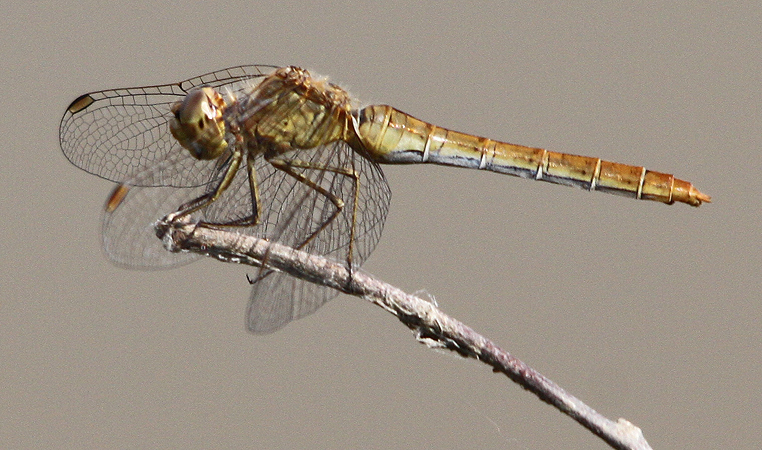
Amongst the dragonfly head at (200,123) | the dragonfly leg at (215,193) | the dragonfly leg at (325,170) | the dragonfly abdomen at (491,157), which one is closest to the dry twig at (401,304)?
the dragonfly leg at (215,193)

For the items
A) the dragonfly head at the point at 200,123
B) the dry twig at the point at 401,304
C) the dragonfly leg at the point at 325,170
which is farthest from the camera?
the dragonfly leg at the point at 325,170

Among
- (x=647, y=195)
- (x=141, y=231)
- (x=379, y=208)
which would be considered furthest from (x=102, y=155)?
(x=647, y=195)

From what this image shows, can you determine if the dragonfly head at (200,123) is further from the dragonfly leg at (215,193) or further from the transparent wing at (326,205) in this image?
the transparent wing at (326,205)

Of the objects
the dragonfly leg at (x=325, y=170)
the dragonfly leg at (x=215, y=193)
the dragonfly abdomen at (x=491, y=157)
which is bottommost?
the dragonfly leg at (x=215, y=193)

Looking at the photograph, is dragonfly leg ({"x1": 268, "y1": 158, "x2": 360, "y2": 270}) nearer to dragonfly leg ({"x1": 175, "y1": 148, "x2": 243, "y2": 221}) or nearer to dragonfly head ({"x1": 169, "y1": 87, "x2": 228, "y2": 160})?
dragonfly leg ({"x1": 175, "y1": 148, "x2": 243, "y2": 221})

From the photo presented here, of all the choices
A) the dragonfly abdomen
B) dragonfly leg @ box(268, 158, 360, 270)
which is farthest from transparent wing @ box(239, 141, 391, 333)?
the dragonfly abdomen

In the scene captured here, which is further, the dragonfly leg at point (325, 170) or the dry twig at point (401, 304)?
the dragonfly leg at point (325, 170)

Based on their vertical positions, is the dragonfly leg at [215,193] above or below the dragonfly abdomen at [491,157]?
below
